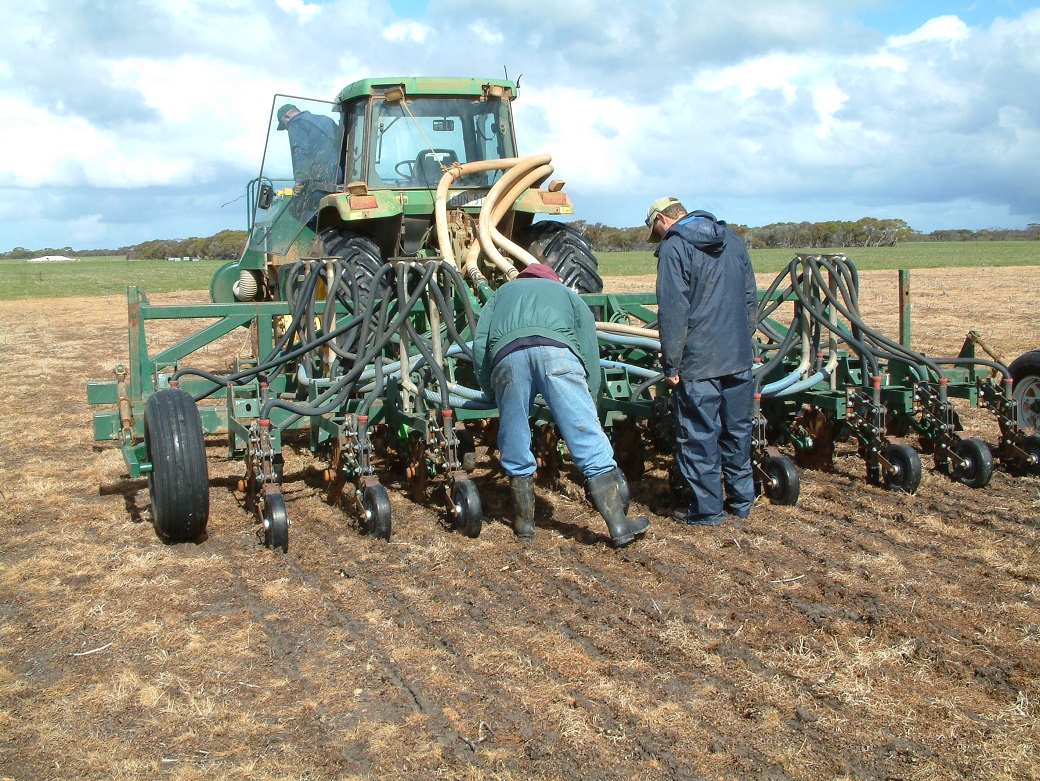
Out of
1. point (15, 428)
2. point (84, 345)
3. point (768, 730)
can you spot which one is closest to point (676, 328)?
point (768, 730)

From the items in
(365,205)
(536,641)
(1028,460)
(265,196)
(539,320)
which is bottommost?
(536,641)

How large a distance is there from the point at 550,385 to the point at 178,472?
69.9 inches

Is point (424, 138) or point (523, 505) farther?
point (424, 138)

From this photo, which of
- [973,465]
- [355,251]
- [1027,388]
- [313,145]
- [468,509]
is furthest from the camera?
[313,145]

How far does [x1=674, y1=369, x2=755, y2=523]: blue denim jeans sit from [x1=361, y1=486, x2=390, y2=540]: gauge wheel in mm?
1463

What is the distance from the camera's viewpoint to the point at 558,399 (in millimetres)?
4734

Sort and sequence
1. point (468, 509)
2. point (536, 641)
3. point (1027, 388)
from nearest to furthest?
1. point (536, 641)
2. point (468, 509)
3. point (1027, 388)

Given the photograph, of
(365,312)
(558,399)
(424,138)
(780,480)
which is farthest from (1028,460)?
(424,138)

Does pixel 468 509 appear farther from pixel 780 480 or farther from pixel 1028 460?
pixel 1028 460

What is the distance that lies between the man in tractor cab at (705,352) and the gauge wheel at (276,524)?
6.34ft

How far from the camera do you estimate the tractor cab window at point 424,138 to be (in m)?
7.58

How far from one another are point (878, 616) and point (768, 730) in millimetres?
1015

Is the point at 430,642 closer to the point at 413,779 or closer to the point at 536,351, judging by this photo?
the point at 413,779

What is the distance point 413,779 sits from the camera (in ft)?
9.13
